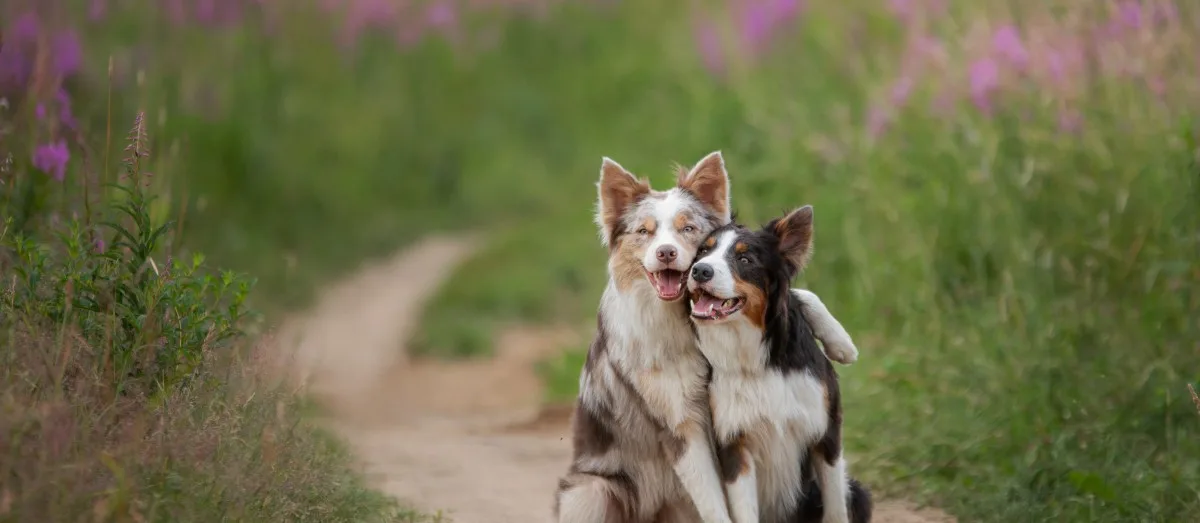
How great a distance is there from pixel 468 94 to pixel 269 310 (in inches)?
202

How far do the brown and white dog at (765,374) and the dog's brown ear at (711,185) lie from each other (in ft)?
0.71

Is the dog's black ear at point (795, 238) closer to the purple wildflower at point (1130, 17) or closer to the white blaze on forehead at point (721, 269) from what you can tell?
the white blaze on forehead at point (721, 269)

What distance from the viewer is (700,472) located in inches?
165

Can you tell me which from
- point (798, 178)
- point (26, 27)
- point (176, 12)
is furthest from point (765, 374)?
point (176, 12)

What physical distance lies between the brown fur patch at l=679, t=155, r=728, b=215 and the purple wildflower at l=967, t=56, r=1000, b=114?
2994 millimetres

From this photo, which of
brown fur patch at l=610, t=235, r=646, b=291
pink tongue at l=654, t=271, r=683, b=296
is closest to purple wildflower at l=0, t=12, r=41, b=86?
brown fur patch at l=610, t=235, r=646, b=291

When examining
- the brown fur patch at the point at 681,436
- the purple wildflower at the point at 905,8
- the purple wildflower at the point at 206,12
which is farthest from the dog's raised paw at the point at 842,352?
the purple wildflower at the point at 206,12

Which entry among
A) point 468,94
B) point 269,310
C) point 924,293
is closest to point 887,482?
point 924,293

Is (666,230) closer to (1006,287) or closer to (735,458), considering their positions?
(735,458)

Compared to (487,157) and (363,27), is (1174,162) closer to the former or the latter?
(487,157)

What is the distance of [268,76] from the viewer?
465 inches

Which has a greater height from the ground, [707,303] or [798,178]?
[798,178]

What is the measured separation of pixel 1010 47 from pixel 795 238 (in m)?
3.28

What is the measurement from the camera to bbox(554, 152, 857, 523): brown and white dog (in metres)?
4.21
